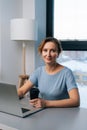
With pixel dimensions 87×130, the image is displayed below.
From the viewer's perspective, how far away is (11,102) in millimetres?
1487

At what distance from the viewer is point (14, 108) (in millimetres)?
1509

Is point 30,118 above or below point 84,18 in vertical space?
below

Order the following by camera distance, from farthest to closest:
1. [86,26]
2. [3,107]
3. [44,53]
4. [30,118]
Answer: [86,26]
[44,53]
[3,107]
[30,118]

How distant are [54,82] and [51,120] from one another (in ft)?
1.65

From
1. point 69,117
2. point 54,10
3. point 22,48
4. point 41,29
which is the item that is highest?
point 54,10

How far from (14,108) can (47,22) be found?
209 cm

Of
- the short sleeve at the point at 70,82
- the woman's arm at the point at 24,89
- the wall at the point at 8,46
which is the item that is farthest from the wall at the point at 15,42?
the short sleeve at the point at 70,82

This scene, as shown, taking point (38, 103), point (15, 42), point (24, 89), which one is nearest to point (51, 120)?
point (38, 103)

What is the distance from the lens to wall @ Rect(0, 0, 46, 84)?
2.96m

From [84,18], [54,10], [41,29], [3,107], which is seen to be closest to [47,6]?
[54,10]

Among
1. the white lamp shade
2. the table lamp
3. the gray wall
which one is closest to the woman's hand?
the table lamp

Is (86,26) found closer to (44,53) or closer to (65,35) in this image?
(65,35)

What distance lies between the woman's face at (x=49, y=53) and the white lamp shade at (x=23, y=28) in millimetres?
847

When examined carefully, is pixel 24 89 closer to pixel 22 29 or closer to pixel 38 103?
pixel 38 103
